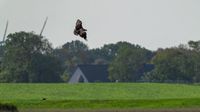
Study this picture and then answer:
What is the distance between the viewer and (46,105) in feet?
235

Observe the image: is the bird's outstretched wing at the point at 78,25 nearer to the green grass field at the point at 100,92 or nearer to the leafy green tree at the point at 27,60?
the green grass field at the point at 100,92

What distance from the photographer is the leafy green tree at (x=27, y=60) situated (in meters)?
166

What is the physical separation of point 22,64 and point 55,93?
6047cm

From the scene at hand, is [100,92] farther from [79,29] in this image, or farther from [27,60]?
[79,29]

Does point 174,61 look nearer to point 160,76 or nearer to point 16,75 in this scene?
point 160,76

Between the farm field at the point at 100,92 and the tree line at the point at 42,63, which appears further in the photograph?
the tree line at the point at 42,63

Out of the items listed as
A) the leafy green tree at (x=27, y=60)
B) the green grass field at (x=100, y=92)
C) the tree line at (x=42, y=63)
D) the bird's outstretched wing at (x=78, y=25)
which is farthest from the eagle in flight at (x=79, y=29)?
the tree line at (x=42, y=63)

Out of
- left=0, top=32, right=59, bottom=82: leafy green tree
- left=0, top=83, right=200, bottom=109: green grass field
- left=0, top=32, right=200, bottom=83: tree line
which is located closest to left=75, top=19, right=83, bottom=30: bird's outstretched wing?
left=0, top=83, right=200, bottom=109: green grass field

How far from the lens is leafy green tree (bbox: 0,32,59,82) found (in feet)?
543

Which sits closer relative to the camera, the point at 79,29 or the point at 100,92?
the point at 79,29


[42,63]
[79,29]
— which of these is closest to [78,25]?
[79,29]

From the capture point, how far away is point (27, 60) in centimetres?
17050

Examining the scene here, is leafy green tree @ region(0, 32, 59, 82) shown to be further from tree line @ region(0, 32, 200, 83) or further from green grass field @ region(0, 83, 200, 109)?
green grass field @ region(0, 83, 200, 109)

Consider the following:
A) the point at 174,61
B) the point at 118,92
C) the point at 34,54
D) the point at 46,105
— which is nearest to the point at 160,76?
the point at 174,61
